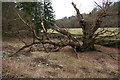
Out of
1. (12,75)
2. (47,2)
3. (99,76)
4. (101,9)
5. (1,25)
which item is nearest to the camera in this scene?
(12,75)

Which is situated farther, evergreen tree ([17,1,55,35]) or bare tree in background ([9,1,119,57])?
evergreen tree ([17,1,55,35])

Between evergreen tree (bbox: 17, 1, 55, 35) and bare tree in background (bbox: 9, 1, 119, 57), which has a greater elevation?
evergreen tree (bbox: 17, 1, 55, 35)

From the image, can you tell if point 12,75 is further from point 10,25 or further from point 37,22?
point 37,22

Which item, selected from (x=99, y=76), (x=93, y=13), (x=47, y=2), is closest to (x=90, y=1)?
(x=93, y=13)

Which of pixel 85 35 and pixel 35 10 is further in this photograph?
pixel 35 10

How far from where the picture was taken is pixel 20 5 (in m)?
13.6

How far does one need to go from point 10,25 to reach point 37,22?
3.19m

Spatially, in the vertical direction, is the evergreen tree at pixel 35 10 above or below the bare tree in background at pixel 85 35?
above

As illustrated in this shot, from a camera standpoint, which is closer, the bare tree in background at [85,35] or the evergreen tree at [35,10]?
the bare tree in background at [85,35]

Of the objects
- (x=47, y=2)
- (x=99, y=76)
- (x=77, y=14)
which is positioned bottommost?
(x=99, y=76)

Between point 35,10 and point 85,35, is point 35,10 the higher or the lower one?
the higher one

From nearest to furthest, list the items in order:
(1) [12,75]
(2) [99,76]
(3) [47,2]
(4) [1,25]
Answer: (1) [12,75], (2) [99,76], (4) [1,25], (3) [47,2]

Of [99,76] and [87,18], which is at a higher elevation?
[87,18]

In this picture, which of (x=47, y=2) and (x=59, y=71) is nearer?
(x=59, y=71)
